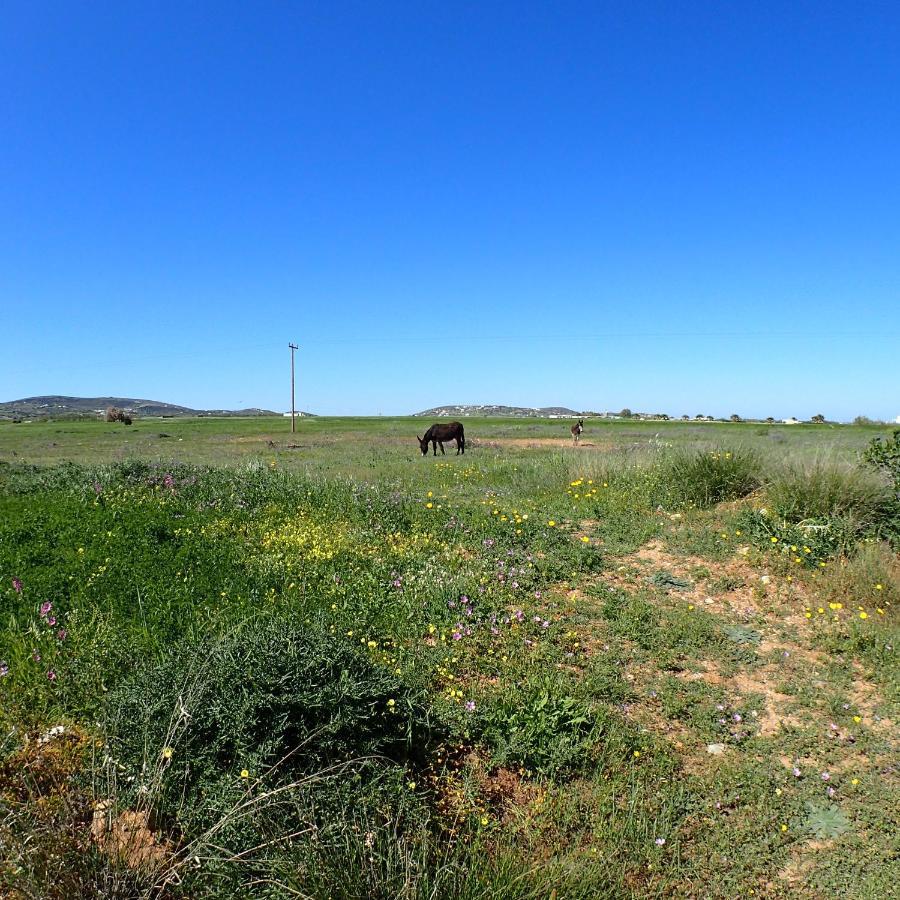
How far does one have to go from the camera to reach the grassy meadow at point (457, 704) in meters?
3.05

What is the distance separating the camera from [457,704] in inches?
194

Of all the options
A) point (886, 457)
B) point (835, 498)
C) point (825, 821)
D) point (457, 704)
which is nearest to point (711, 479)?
point (835, 498)

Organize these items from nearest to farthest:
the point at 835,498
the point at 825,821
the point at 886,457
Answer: the point at 825,821
the point at 835,498
the point at 886,457

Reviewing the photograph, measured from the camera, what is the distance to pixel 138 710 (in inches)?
151

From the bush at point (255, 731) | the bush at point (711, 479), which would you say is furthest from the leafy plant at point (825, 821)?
the bush at point (711, 479)

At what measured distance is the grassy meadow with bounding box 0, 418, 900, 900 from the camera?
3055 mm

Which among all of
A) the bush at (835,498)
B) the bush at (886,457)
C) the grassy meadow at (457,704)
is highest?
the bush at (886,457)

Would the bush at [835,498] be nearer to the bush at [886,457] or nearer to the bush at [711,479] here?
the bush at [886,457]

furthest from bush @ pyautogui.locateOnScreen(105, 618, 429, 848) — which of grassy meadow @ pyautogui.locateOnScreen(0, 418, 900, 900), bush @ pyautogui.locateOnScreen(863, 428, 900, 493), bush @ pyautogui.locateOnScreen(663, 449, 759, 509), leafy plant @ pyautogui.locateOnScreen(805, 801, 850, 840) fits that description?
bush @ pyautogui.locateOnScreen(863, 428, 900, 493)

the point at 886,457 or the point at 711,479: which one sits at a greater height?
the point at 886,457

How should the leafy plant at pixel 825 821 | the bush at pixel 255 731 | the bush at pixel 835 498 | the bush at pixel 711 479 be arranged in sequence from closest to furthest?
the bush at pixel 255 731, the leafy plant at pixel 825 821, the bush at pixel 835 498, the bush at pixel 711 479

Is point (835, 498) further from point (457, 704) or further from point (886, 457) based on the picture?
point (457, 704)

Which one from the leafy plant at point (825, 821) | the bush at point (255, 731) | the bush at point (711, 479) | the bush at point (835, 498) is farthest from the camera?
the bush at point (711, 479)

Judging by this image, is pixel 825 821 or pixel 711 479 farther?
pixel 711 479
